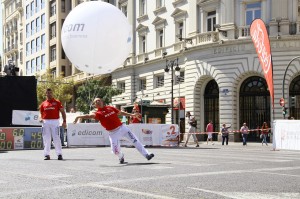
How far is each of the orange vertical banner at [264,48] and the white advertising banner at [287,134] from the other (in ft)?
17.8

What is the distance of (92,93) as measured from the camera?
51.3 m

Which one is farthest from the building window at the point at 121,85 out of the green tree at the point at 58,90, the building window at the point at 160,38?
the green tree at the point at 58,90

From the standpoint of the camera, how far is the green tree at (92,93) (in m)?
49.2

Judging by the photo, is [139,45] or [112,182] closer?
[112,182]

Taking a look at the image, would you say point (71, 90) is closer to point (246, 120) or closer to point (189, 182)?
point (246, 120)

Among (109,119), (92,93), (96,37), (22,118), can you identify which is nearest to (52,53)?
(92,93)

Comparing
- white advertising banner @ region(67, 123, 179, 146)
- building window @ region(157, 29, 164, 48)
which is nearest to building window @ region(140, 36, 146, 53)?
building window @ region(157, 29, 164, 48)

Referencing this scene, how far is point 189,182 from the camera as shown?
27.6ft

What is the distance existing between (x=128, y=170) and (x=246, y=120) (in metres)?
29.8

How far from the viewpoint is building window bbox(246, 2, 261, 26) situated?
125 feet

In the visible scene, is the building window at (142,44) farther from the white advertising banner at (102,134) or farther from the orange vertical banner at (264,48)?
the white advertising banner at (102,134)

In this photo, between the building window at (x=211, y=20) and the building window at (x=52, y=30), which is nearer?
the building window at (x=211, y=20)

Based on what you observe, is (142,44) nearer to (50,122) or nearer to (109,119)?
(50,122)

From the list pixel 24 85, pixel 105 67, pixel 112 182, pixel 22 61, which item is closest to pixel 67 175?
pixel 112 182
